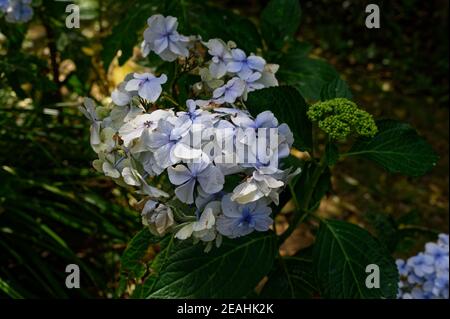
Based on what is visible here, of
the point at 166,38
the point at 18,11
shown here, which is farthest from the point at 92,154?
the point at 166,38

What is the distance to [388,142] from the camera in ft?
4.94

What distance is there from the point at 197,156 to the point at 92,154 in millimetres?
1318

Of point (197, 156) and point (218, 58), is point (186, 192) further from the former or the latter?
point (218, 58)

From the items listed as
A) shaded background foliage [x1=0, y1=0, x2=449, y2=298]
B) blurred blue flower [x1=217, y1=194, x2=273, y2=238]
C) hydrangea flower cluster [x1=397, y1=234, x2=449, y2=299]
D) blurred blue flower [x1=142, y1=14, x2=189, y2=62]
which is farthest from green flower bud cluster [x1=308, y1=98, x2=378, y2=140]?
hydrangea flower cluster [x1=397, y1=234, x2=449, y2=299]

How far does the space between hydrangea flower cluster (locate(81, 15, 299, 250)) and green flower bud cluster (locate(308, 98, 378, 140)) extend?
0.10 m

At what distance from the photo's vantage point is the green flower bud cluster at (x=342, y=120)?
1.37 meters

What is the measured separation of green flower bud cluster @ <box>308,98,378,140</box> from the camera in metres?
1.37

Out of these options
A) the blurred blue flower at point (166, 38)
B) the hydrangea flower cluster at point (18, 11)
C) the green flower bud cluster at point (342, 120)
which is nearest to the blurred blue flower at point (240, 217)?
the green flower bud cluster at point (342, 120)

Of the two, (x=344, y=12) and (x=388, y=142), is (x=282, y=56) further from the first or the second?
(x=344, y=12)

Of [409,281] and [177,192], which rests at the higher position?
[177,192]

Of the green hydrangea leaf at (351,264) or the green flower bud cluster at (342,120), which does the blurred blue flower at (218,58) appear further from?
the green hydrangea leaf at (351,264)
